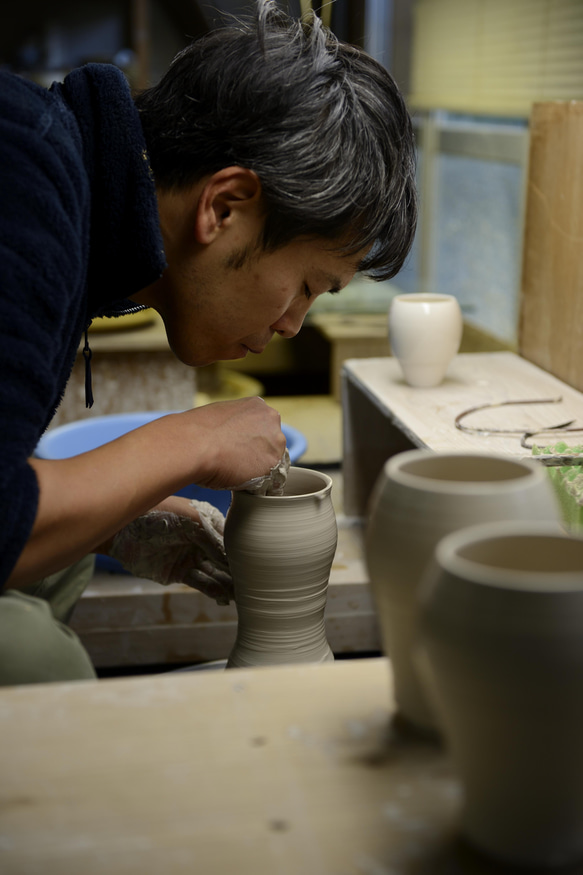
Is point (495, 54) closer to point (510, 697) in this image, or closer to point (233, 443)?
point (233, 443)

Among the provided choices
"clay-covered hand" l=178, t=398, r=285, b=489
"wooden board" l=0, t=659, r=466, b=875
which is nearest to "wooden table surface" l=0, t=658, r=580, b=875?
"wooden board" l=0, t=659, r=466, b=875

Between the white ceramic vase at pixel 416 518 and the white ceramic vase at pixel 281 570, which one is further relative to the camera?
the white ceramic vase at pixel 281 570

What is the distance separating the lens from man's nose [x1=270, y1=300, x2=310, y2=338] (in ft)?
3.76

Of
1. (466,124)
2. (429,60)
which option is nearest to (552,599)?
(466,124)

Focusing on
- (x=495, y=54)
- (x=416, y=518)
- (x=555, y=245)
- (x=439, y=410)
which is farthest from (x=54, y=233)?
(x=495, y=54)

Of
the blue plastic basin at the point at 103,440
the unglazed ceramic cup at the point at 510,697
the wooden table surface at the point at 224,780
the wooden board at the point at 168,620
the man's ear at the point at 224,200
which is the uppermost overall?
the man's ear at the point at 224,200

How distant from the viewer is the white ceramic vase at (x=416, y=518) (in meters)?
0.53

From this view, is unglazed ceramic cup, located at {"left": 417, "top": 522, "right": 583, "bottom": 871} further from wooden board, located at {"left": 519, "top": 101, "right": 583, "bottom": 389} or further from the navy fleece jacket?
wooden board, located at {"left": 519, "top": 101, "right": 583, "bottom": 389}

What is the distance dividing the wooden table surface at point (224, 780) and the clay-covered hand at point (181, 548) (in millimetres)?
599

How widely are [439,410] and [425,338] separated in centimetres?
19

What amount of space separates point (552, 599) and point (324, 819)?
18 centimetres

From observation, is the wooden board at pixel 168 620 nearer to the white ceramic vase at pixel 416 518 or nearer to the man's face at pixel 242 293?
the man's face at pixel 242 293

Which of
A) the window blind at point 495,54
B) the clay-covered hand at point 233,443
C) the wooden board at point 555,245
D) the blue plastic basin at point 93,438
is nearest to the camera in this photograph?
the clay-covered hand at point 233,443

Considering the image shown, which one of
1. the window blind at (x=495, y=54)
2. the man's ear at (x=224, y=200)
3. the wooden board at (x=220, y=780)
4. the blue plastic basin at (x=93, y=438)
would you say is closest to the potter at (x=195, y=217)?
the man's ear at (x=224, y=200)
